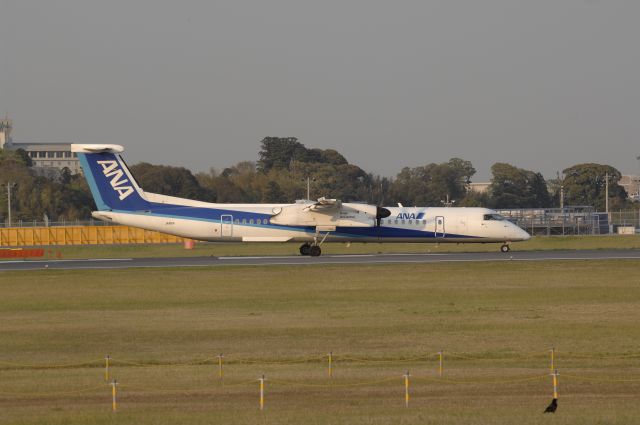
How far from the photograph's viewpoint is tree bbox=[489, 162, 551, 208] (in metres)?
132

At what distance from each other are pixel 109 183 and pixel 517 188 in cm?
9408

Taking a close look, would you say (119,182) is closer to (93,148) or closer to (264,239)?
(93,148)

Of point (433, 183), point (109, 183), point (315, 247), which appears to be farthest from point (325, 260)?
point (433, 183)

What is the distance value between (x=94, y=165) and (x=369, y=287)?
21284 millimetres

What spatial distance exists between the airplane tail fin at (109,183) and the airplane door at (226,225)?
13.4 feet

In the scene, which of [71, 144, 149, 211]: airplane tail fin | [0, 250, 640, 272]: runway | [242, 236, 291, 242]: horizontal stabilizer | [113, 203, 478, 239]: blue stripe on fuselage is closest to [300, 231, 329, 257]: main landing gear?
[113, 203, 478, 239]: blue stripe on fuselage

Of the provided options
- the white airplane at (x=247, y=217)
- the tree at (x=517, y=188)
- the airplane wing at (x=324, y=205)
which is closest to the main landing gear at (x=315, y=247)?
the white airplane at (x=247, y=217)

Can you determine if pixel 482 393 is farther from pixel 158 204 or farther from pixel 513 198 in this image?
pixel 513 198

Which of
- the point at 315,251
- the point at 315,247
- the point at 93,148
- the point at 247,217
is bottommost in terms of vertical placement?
the point at 315,251

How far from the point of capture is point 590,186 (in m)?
137

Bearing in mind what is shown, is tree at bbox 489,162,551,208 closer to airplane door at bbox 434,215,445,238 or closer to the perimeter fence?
airplane door at bbox 434,215,445,238

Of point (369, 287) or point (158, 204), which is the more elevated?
point (158, 204)

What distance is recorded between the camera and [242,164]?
15575cm

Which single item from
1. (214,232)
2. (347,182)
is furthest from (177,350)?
(347,182)
